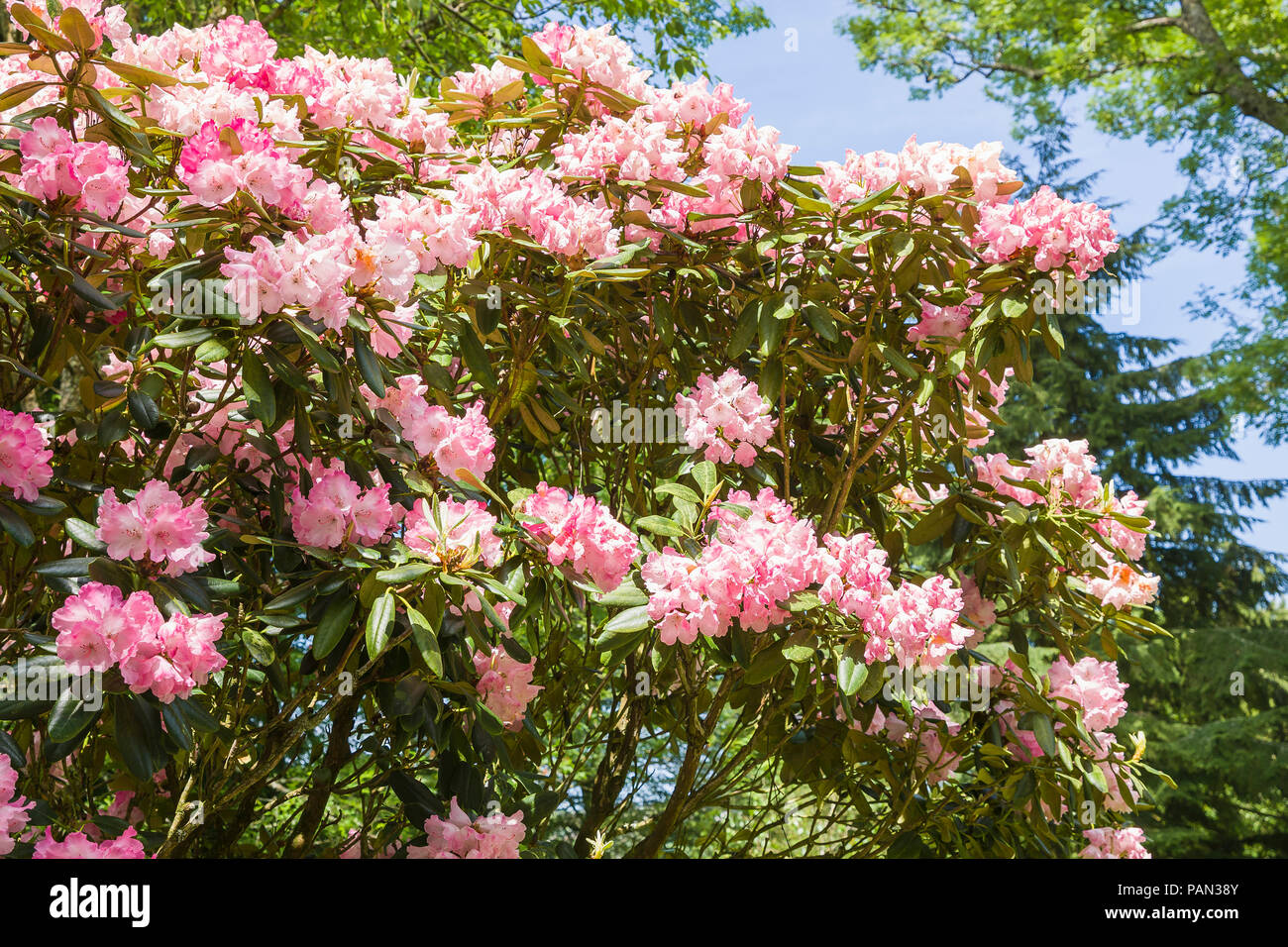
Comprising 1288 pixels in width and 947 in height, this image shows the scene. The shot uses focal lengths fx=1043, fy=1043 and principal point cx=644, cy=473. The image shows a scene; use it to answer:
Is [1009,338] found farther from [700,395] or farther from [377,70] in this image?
[377,70]

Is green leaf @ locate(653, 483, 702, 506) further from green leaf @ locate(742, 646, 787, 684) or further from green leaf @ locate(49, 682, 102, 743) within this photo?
green leaf @ locate(49, 682, 102, 743)

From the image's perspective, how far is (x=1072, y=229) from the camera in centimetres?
205

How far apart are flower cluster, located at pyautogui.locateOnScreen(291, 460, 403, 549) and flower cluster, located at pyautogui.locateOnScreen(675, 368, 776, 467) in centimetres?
67

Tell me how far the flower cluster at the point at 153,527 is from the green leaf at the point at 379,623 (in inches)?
11.4

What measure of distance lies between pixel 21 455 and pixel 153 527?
0.85 feet

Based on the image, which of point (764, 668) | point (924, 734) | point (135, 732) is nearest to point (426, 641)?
point (135, 732)

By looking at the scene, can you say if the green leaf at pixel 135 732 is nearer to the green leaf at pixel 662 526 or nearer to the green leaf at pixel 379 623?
the green leaf at pixel 379 623

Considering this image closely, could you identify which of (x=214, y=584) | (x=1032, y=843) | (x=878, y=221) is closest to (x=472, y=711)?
(x=214, y=584)

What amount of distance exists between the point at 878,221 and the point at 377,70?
1139mm

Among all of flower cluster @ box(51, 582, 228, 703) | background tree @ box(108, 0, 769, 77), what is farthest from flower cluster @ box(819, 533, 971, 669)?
background tree @ box(108, 0, 769, 77)

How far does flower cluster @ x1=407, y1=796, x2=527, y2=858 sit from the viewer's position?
1.93 meters

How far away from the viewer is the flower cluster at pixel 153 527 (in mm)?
1604

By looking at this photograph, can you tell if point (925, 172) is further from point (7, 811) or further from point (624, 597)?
point (7, 811)

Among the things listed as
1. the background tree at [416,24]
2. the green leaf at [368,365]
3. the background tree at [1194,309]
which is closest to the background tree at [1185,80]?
the background tree at [1194,309]
